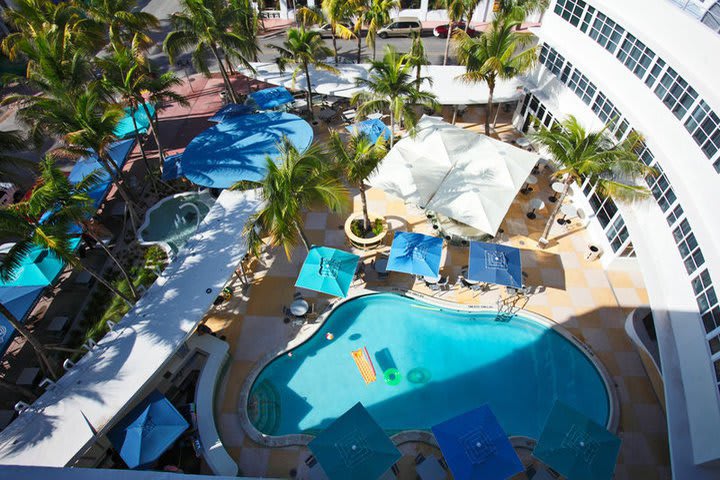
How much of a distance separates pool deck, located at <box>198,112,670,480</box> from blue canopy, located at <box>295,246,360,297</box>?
71.2 inches

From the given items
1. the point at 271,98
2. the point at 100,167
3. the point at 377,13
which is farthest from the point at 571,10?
the point at 100,167

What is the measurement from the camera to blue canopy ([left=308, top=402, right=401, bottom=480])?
12.6m

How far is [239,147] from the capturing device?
73.5 ft

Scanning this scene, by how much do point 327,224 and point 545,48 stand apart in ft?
59.6

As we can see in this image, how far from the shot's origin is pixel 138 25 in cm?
2611

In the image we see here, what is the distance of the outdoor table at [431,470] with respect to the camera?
530 inches

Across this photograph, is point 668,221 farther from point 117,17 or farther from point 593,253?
point 117,17

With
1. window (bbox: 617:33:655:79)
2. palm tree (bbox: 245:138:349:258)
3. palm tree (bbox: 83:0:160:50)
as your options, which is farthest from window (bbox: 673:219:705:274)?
palm tree (bbox: 83:0:160:50)

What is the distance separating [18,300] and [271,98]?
62.4 feet

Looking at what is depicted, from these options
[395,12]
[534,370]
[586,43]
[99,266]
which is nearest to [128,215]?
[99,266]

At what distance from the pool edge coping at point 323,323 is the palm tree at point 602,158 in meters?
6.72

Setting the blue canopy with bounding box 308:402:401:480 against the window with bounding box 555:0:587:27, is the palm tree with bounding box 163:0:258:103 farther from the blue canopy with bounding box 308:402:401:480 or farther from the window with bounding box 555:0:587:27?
the blue canopy with bounding box 308:402:401:480

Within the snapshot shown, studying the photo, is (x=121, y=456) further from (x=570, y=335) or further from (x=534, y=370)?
(x=570, y=335)

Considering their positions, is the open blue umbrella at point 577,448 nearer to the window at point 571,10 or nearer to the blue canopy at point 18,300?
the window at point 571,10
